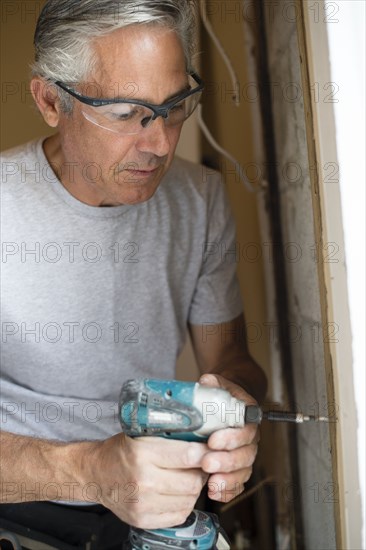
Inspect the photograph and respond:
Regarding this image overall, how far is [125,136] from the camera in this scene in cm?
129

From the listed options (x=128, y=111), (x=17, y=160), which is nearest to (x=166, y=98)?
(x=128, y=111)

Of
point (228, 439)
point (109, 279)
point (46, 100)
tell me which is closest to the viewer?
point (228, 439)

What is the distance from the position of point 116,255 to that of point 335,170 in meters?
0.69

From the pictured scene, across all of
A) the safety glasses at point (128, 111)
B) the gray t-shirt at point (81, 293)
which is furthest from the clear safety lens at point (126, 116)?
the gray t-shirt at point (81, 293)

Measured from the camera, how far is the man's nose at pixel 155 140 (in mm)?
1268

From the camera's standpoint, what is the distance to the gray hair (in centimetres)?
122

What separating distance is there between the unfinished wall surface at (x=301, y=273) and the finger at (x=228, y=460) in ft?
0.81

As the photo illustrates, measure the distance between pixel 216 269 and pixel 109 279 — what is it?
31 centimetres

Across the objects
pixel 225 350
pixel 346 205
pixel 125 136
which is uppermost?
pixel 125 136

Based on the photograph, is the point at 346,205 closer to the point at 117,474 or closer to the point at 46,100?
the point at 117,474

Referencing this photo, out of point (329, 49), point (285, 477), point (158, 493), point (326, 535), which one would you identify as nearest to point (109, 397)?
point (158, 493)

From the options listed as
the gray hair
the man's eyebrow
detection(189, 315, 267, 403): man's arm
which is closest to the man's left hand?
detection(189, 315, 267, 403): man's arm

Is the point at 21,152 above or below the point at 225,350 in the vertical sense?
above

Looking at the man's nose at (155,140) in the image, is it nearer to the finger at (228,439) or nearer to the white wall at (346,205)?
the white wall at (346,205)
